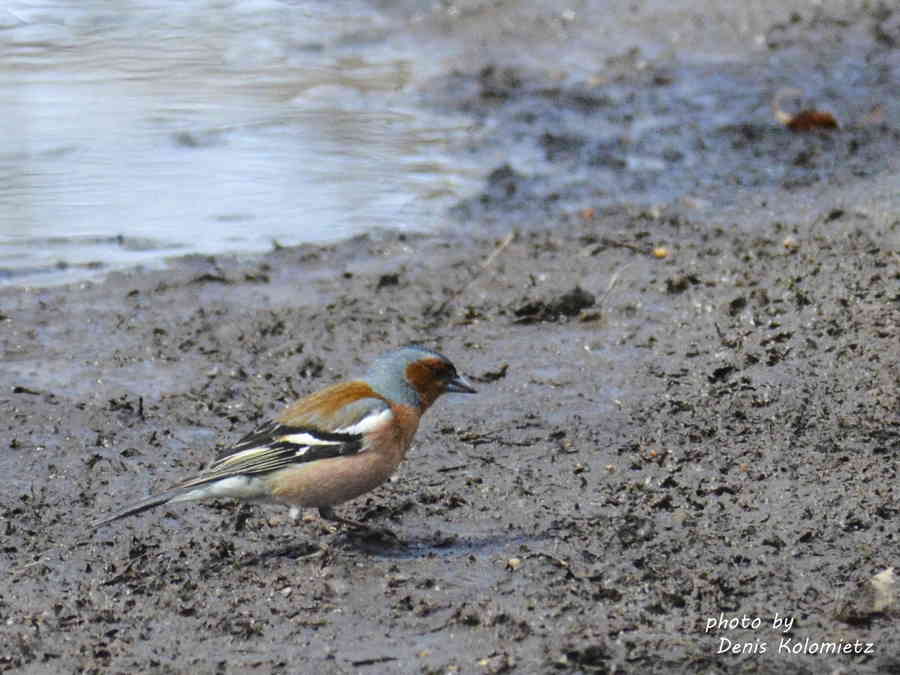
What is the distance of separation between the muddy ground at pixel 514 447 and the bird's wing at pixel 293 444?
0.36 metres

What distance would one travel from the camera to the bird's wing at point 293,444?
561 centimetres

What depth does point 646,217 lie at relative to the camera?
9688 mm

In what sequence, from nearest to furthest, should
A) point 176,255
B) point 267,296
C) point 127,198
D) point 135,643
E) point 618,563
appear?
point 135,643, point 618,563, point 267,296, point 176,255, point 127,198

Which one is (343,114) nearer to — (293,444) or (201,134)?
(201,134)

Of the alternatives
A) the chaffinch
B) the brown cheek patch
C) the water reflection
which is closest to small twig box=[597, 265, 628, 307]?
the water reflection

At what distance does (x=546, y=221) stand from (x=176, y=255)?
248 centimetres

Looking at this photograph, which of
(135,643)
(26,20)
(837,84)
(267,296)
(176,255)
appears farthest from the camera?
(26,20)

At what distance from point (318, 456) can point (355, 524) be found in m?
0.33

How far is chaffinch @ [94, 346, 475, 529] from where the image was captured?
5.61 m

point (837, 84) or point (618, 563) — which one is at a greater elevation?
point (837, 84)

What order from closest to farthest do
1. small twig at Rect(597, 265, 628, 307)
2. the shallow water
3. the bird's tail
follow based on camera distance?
the bird's tail < small twig at Rect(597, 265, 628, 307) < the shallow water

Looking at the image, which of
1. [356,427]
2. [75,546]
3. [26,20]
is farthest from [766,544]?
[26,20]

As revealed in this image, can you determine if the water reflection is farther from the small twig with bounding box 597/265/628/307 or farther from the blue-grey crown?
the blue-grey crown

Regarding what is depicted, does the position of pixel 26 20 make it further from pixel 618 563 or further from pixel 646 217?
pixel 618 563
